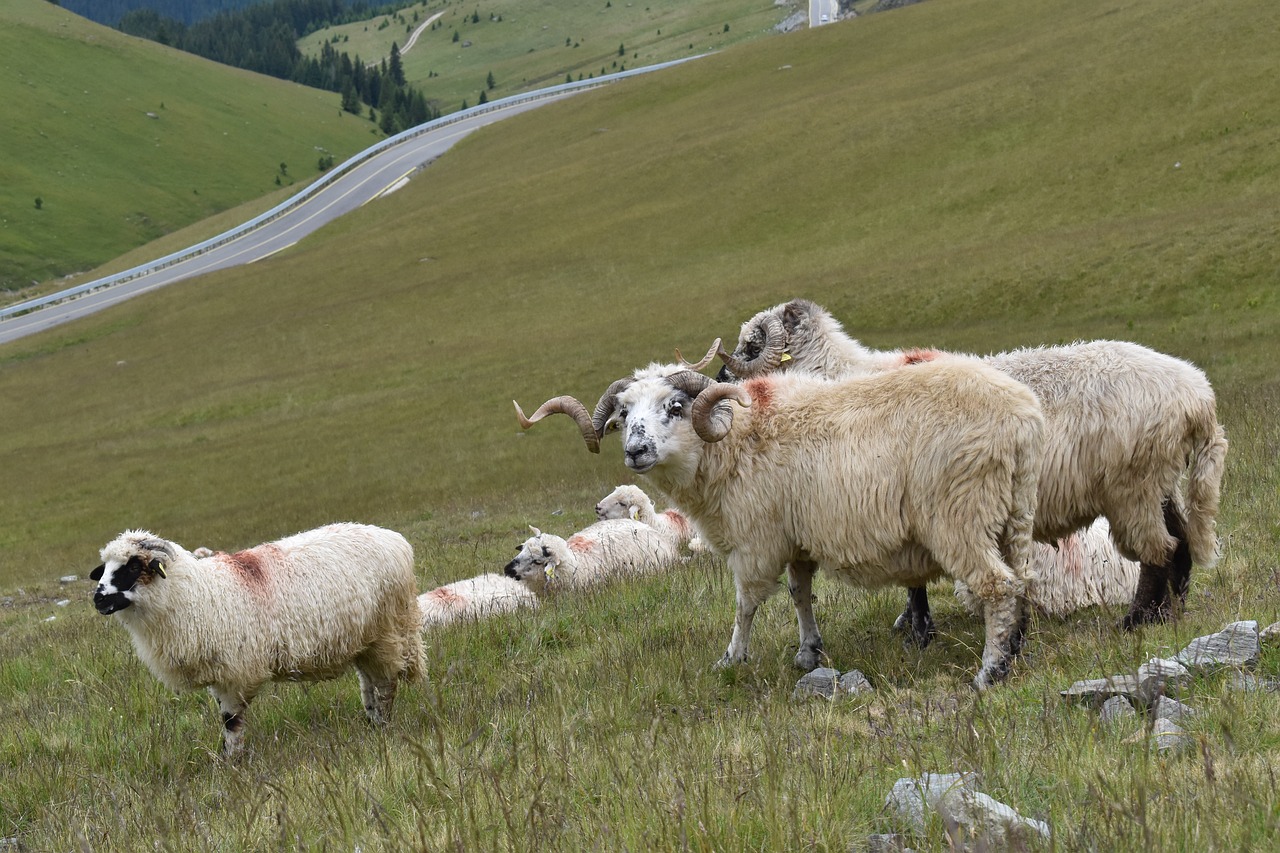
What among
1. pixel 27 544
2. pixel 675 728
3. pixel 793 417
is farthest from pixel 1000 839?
pixel 27 544

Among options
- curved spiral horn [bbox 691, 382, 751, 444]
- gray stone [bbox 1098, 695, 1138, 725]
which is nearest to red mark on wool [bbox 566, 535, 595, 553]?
curved spiral horn [bbox 691, 382, 751, 444]

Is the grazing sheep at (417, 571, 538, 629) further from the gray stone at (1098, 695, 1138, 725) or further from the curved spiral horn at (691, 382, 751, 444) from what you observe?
the gray stone at (1098, 695, 1138, 725)

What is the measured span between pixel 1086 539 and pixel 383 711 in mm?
5913

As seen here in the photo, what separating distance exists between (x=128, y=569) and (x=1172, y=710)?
23.5 feet

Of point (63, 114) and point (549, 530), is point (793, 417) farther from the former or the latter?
point (63, 114)

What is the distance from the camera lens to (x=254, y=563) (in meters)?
8.70

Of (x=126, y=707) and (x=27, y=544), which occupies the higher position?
(x=126, y=707)

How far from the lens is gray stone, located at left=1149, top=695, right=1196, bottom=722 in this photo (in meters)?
4.69

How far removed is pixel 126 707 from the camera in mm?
8992

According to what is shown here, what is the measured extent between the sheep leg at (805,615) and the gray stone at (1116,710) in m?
3.14

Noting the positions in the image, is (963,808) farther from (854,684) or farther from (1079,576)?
(1079,576)

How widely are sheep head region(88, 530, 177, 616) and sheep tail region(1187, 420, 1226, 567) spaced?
7645 mm

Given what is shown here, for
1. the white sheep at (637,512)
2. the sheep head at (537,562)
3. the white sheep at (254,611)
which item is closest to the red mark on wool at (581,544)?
the sheep head at (537,562)

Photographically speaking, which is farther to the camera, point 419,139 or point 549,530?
point 419,139
